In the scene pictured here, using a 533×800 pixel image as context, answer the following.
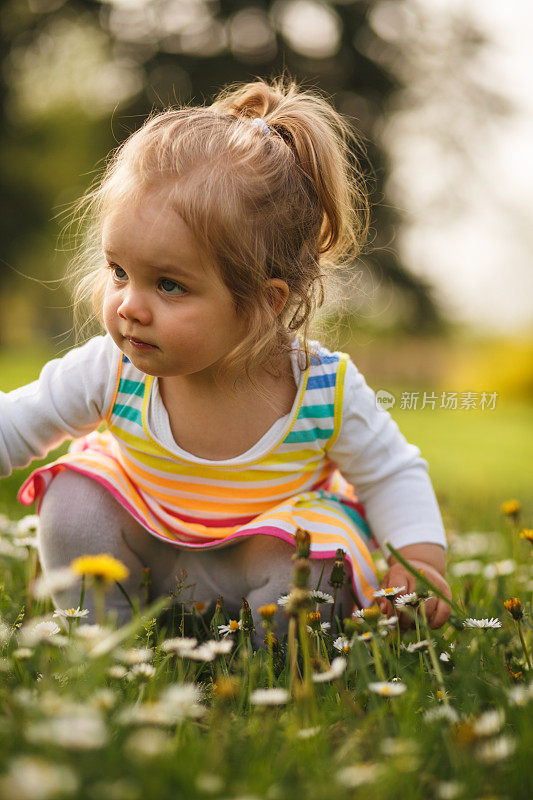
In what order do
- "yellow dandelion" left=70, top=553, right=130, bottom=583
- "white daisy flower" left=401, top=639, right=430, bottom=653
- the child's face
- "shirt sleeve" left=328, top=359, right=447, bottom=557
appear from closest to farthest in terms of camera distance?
"yellow dandelion" left=70, top=553, right=130, bottom=583 < "white daisy flower" left=401, top=639, right=430, bottom=653 < the child's face < "shirt sleeve" left=328, top=359, right=447, bottom=557

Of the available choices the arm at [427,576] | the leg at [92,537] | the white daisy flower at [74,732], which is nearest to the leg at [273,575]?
the arm at [427,576]

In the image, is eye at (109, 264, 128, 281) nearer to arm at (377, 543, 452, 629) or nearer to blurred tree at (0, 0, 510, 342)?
arm at (377, 543, 452, 629)

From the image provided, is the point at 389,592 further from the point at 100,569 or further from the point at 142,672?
the point at 100,569

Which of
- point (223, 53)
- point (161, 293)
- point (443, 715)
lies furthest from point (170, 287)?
point (223, 53)

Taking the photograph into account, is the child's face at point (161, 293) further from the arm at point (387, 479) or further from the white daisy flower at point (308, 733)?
the white daisy flower at point (308, 733)

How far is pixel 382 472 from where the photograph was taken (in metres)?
1.95

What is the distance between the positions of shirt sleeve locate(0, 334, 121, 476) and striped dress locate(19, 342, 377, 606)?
1.5 inches

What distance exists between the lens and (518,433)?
9680mm

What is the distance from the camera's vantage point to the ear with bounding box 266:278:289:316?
69.2 inches

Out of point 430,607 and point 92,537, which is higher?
point 92,537

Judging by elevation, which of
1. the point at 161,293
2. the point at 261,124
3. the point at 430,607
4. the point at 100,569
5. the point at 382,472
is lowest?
the point at 430,607

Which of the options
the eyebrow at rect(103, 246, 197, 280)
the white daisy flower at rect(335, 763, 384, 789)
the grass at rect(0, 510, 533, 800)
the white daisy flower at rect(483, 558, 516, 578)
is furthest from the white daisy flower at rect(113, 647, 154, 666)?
the white daisy flower at rect(483, 558, 516, 578)

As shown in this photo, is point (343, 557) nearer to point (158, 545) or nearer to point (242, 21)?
point (158, 545)

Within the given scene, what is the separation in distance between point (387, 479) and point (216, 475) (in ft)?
1.35
